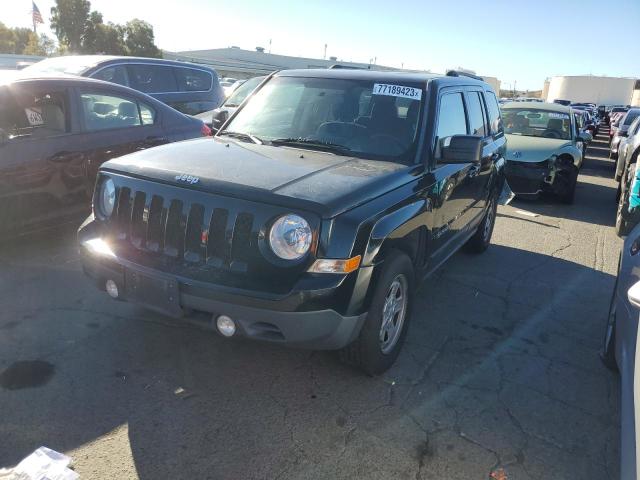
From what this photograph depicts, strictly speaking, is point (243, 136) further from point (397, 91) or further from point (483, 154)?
point (483, 154)

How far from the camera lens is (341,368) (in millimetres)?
3465

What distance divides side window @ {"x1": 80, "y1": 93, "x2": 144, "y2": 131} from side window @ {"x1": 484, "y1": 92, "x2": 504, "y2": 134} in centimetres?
386

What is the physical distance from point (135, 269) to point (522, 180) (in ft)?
25.8

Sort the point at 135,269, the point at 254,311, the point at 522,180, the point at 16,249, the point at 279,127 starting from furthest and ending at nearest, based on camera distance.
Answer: the point at 522,180 → the point at 16,249 → the point at 279,127 → the point at 135,269 → the point at 254,311

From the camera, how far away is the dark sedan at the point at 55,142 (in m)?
4.67

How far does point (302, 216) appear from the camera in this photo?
2.69m

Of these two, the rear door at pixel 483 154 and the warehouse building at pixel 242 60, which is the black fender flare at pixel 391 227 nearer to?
the rear door at pixel 483 154

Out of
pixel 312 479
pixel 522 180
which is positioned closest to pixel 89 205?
pixel 312 479

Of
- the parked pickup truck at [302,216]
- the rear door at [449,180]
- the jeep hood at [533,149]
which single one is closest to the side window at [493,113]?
the rear door at [449,180]

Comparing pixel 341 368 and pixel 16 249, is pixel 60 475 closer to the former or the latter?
pixel 341 368

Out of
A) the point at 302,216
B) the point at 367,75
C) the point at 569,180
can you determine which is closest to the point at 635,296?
the point at 302,216

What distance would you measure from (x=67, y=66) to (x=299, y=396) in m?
7.32

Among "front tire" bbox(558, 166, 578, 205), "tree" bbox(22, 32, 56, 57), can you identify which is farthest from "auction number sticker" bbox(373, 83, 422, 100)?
"tree" bbox(22, 32, 56, 57)

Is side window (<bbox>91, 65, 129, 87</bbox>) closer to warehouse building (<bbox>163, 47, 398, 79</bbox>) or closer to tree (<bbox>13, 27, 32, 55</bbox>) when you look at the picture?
warehouse building (<bbox>163, 47, 398, 79</bbox>)
